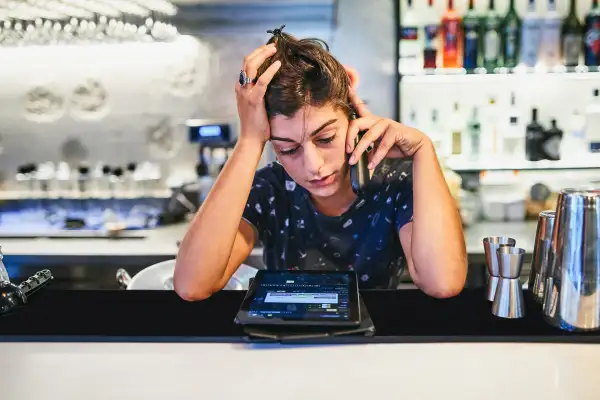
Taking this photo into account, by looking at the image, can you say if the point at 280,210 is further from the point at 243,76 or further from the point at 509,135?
the point at 509,135

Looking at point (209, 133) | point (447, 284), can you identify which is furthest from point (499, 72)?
point (447, 284)

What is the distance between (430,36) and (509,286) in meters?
2.27

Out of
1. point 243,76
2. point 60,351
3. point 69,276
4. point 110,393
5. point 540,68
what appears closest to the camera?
point 110,393

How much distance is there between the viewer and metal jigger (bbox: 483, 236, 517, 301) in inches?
43.6

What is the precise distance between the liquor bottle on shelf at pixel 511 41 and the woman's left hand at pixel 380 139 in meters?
1.93

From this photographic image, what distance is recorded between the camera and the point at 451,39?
3.02 metres

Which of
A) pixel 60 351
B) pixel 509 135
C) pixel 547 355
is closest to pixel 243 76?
pixel 60 351

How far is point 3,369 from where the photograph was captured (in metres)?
0.94

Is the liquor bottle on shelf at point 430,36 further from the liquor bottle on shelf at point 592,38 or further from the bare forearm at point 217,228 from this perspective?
the bare forearm at point 217,228

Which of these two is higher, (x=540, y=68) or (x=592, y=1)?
(x=592, y=1)

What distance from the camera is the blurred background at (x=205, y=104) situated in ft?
9.66

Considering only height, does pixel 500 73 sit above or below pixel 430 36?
below

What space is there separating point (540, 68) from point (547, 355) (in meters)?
2.44

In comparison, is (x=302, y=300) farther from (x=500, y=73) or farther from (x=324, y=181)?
(x=500, y=73)
